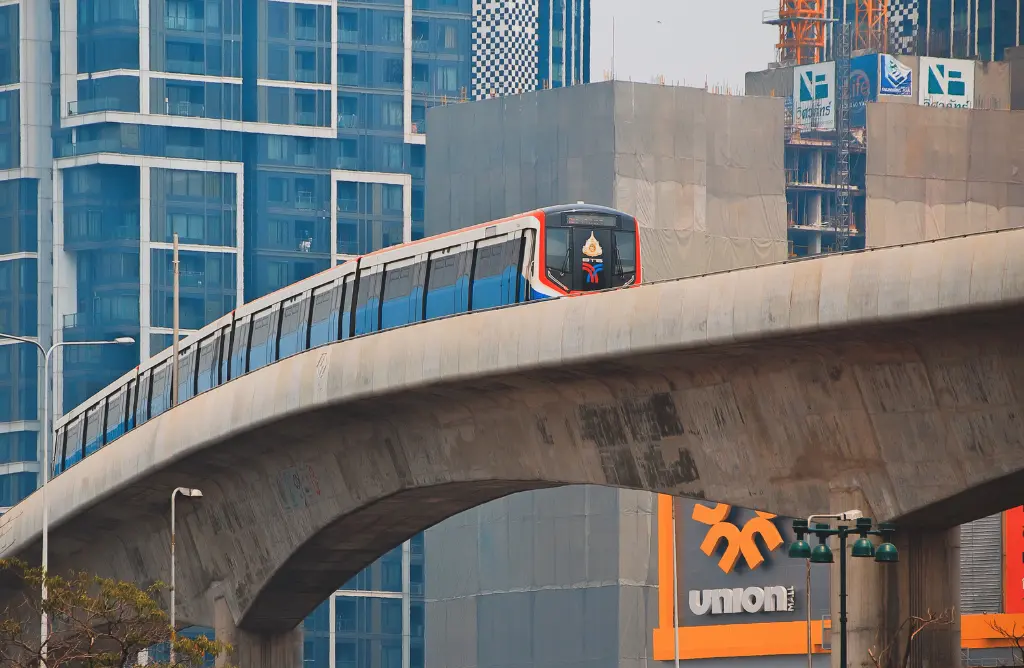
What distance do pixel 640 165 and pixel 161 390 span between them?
51.2 meters

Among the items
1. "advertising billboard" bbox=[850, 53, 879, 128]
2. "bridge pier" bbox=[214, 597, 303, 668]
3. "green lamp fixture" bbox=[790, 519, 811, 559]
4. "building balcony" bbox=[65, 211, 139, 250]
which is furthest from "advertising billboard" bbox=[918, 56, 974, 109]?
"green lamp fixture" bbox=[790, 519, 811, 559]

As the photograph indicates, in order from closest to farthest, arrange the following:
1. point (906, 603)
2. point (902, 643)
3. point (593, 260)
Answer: point (902, 643) < point (906, 603) < point (593, 260)

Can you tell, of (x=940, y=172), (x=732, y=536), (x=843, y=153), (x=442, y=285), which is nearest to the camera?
(x=442, y=285)

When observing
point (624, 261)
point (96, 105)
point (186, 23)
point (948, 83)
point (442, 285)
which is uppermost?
point (186, 23)

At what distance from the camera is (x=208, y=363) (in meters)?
59.5

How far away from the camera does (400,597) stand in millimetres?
151000

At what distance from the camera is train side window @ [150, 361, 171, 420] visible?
2414 inches

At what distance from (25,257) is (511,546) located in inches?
2388

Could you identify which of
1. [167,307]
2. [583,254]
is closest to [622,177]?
[167,307]

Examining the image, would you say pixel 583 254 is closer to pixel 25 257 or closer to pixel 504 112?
pixel 504 112

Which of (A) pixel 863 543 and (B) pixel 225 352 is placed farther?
(B) pixel 225 352

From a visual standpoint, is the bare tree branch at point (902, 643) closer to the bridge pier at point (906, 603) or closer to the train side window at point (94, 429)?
the bridge pier at point (906, 603)

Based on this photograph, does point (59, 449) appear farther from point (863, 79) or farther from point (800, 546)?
Answer: point (863, 79)

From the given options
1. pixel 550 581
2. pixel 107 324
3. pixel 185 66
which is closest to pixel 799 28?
pixel 185 66
